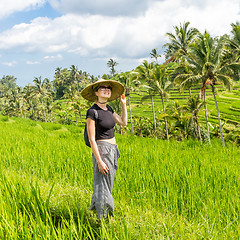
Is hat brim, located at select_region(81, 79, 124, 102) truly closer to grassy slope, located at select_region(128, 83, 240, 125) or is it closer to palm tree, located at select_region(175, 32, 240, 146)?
palm tree, located at select_region(175, 32, 240, 146)

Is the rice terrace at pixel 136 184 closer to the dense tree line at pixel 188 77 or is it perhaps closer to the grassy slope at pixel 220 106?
the dense tree line at pixel 188 77

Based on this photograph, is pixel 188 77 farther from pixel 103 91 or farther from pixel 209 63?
pixel 103 91

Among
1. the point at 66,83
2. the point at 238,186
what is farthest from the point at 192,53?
the point at 66,83

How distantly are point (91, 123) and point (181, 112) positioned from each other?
21498mm

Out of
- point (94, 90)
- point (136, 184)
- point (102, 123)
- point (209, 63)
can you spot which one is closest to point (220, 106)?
point (209, 63)

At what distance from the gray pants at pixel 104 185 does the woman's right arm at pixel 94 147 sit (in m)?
0.07

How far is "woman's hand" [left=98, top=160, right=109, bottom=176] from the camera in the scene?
2197 millimetres

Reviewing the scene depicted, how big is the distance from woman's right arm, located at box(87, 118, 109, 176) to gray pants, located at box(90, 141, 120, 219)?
7 cm

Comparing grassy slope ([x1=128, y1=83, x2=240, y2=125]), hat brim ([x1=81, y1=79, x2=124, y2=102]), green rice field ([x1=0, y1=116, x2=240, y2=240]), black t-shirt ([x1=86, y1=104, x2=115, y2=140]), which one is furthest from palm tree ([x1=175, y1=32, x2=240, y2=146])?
black t-shirt ([x1=86, y1=104, x2=115, y2=140])

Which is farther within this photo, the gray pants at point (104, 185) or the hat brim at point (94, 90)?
the hat brim at point (94, 90)

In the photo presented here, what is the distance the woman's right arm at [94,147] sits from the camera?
220cm

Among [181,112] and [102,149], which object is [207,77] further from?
[102,149]

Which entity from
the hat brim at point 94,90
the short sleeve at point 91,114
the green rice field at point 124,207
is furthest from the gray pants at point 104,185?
the hat brim at point 94,90

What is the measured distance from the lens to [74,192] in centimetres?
286
